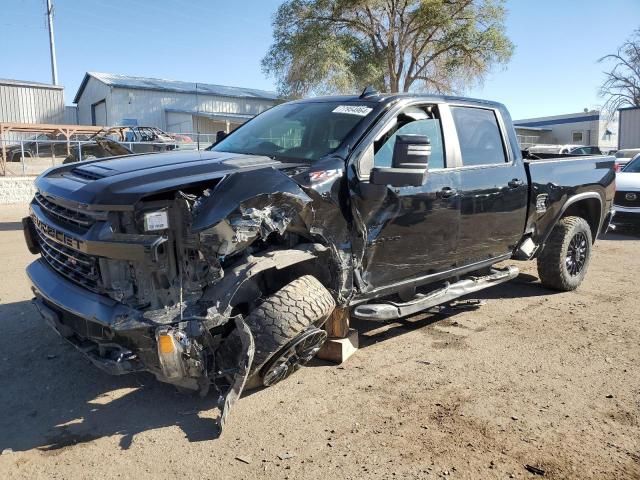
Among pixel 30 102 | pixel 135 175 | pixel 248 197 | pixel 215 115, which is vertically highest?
pixel 30 102

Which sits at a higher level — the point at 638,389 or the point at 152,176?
the point at 152,176

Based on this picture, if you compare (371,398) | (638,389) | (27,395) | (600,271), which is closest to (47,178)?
(27,395)

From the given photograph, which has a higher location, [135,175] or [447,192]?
[135,175]

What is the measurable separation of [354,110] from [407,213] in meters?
0.92

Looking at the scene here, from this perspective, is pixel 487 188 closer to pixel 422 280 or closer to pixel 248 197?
pixel 422 280

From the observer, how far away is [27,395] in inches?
147

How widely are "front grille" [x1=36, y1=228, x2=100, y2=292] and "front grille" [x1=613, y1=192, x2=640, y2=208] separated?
1068 centimetres

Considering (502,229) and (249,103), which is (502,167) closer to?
(502,229)

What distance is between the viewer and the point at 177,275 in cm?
309

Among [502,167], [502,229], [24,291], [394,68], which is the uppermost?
[394,68]

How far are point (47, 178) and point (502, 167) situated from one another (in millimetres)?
3824

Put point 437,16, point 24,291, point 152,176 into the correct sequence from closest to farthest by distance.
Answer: point 152,176
point 24,291
point 437,16

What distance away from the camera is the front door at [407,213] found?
3.93 m

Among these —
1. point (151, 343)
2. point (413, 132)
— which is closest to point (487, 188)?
point (413, 132)
